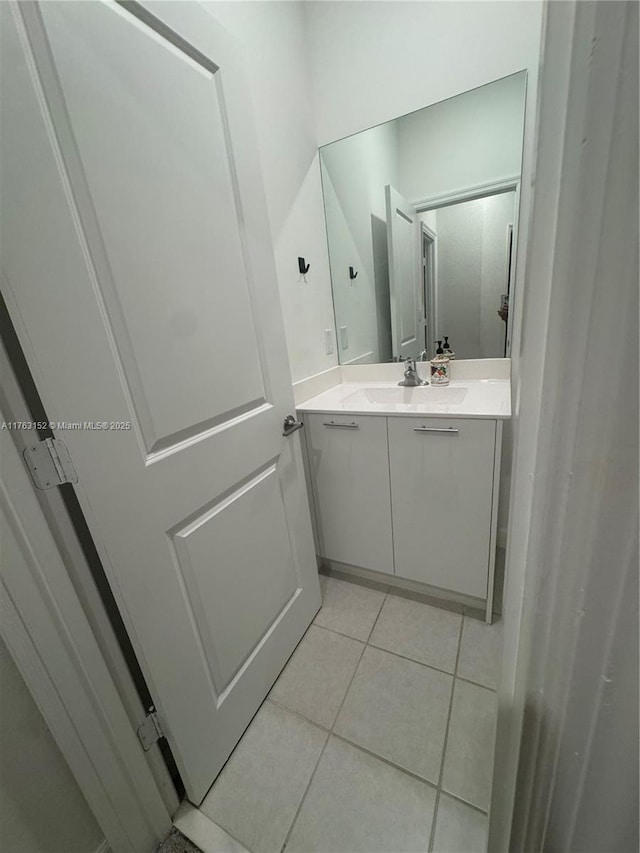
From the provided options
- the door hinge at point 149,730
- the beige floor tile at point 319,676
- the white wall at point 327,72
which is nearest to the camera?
the door hinge at point 149,730

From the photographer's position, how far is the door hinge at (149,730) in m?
0.77

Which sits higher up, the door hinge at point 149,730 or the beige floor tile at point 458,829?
the door hinge at point 149,730

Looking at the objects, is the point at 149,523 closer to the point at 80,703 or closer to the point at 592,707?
the point at 80,703

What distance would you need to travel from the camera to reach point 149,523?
73cm

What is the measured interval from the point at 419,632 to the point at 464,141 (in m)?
2.05

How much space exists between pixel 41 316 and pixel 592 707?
0.89 metres

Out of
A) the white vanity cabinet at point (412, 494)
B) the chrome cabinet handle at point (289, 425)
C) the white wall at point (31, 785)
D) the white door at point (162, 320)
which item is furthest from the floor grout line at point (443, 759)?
the chrome cabinet handle at point (289, 425)

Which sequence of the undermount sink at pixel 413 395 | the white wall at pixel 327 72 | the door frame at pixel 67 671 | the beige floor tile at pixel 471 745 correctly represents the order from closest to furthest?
the door frame at pixel 67 671 → the beige floor tile at pixel 471 745 → the white wall at pixel 327 72 → the undermount sink at pixel 413 395

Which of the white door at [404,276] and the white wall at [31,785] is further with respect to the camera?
the white door at [404,276]

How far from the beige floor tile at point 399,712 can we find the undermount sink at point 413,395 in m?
1.01

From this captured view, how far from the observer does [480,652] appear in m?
1.21

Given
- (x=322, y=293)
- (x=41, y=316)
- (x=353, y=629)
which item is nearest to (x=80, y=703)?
(x=41, y=316)

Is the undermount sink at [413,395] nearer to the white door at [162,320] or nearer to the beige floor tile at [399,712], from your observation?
the white door at [162,320]

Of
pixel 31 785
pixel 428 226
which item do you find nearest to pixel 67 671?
pixel 31 785
